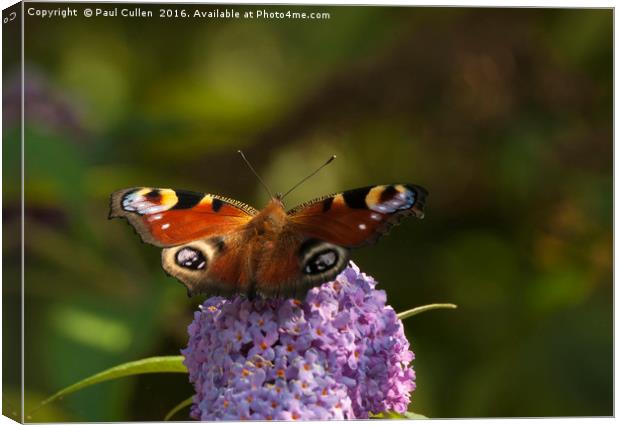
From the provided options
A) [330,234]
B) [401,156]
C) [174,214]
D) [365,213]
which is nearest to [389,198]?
[365,213]

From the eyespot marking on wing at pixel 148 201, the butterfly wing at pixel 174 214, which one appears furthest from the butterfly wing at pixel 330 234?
the eyespot marking on wing at pixel 148 201

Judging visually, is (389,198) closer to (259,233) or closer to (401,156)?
(259,233)

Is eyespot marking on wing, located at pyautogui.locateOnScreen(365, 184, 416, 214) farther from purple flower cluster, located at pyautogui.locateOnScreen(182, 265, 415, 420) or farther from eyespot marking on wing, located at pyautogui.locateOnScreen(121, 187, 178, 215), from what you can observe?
eyespot marking on wing, located at pyautogui.locateOnScreen(121, 187, 178, 215)

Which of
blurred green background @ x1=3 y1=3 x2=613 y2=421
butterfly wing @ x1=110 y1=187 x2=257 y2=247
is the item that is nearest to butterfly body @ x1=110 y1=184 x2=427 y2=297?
butterfly wing @ x1=110 y1=187 x2=257 y2=247

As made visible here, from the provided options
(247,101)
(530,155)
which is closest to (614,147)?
(530,155)

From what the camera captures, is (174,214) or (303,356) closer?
(303,356)

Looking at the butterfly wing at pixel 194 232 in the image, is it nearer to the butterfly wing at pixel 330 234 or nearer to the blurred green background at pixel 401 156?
the butterfly wing at pixel 330 234
